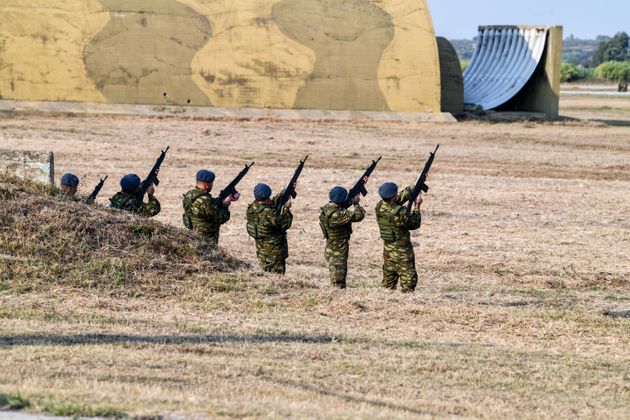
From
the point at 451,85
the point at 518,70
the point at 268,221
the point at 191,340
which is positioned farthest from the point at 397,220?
the point at 518,70

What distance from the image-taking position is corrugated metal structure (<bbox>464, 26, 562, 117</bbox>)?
33312 millimetres

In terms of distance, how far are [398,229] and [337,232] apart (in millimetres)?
658

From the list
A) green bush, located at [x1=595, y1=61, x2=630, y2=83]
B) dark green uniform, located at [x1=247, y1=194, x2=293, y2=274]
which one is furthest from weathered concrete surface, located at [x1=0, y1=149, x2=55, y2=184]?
green bush, located at [x1=595, y1=61, x2=630, y2=83]

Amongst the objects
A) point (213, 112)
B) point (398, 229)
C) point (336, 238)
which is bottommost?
point (336, 238)

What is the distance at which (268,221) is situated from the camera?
12.1 meters

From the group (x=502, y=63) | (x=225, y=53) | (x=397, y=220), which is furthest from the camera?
(x=502, y=63)

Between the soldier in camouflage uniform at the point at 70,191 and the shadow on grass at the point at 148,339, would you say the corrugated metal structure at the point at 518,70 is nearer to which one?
the soldier in camouflage uniform at the point at 70,191

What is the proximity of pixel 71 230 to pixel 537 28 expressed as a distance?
24925 millimetres

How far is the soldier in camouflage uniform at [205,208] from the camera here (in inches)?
492

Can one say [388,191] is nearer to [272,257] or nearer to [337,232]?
[337,232]

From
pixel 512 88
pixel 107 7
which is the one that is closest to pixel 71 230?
pixel 107 7

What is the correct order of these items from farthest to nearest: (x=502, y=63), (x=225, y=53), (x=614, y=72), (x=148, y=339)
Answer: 1. (x=614, y=72)
2. (x=502, y=63)
3. (x=225, y=53)
4. (x=148, y=339)

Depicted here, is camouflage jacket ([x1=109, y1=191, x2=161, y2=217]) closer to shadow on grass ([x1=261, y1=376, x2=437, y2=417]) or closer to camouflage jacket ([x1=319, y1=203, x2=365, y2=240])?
camouflage jacket ([x1=319, y1=203, x2=365, y2=240])

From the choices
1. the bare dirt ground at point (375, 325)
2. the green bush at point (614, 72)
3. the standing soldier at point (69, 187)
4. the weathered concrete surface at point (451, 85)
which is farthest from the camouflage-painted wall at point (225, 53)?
the green bush at point (614, 72)
